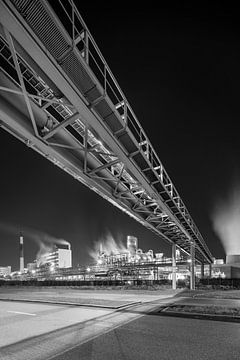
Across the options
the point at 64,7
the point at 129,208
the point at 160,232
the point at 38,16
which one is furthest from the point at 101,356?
the point at 160,232

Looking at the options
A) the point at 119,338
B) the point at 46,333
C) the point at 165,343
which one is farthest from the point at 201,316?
the point at 46,333

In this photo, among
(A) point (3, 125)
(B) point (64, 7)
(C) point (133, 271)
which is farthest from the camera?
(C) point (133, 271)

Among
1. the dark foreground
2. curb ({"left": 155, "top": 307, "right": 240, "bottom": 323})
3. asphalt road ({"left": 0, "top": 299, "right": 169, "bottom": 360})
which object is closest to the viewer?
the dark foreground

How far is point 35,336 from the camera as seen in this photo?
8.79 metres

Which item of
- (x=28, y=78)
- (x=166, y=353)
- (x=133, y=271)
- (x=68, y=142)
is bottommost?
(x=133, y=271)

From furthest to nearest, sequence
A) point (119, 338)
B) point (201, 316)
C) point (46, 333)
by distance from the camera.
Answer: point (201, 316) < point (46, 333) < point (119, 338)

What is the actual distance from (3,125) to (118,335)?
8.55 m

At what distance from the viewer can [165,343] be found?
7.74 m

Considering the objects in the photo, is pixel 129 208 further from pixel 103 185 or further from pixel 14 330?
pixel 14 330

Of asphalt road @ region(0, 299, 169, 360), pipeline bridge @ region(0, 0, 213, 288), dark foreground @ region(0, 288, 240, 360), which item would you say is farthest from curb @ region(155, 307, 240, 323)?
pipeline bridge @ region(0, 0, 213, 288)

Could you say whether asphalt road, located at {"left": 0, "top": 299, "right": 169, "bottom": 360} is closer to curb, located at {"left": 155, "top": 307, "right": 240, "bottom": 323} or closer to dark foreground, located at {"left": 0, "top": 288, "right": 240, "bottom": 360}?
dark foreground, located at {"left": 0, "top": 288, "right": 240, "bottom": 360}

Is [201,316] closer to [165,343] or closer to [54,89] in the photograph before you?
[165,343]

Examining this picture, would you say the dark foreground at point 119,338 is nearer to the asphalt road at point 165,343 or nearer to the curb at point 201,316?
the asphalt road at point 165,343

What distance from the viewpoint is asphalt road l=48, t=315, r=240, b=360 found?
6.65 metres
